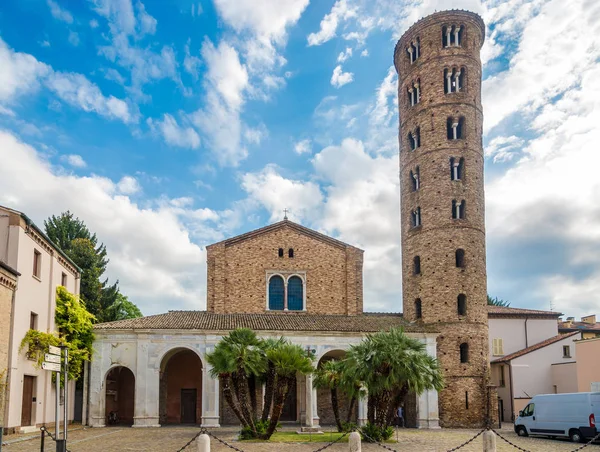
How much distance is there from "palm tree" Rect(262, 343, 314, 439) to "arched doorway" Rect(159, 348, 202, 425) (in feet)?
45.8

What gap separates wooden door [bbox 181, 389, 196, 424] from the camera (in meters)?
37.3

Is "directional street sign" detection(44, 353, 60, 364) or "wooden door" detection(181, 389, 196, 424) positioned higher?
"directional street sign" detection(44, 353, 60, 364)

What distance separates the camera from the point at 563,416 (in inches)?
1023

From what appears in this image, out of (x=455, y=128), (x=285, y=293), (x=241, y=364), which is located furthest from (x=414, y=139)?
(x=241, y=364)

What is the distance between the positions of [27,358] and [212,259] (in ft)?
50.2

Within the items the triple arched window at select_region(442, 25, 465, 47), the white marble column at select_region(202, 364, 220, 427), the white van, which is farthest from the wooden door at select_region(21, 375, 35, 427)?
the triple arched window at select_region(442, 25, 465, 47)

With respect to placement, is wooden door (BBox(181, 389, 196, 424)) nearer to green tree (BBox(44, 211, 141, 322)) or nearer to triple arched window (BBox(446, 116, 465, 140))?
green tree (BBox(44, 211, 141, 322))

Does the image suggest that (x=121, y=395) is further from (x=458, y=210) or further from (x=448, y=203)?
(x=458, y=210)

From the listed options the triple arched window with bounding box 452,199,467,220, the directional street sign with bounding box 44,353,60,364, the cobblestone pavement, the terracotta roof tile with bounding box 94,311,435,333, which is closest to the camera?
the directional street sign with bounding box 44,353,60,364

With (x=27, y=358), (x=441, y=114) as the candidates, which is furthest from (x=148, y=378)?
(x=441, y=114)

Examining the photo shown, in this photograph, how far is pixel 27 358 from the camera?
25406 mm

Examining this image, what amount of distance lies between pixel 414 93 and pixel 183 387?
77.7ft

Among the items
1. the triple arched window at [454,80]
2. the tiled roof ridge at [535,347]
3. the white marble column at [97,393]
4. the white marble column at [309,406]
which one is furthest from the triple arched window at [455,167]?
the white marble column at [97,393]

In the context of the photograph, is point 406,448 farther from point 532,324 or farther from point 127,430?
point 532,324
